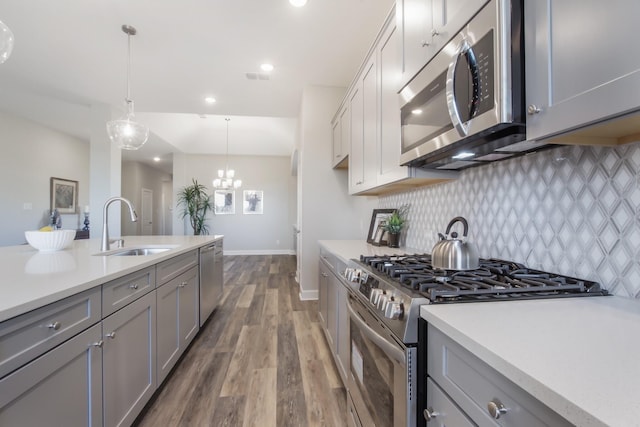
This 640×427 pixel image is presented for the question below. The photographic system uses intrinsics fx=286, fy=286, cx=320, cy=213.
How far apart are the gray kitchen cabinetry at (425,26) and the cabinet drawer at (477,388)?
1.04 m

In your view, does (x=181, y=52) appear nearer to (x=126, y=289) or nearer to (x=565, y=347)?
(x=126, y=289)

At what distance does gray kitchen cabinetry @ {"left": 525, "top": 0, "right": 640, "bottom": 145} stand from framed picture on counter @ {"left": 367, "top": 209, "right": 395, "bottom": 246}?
1.67 m

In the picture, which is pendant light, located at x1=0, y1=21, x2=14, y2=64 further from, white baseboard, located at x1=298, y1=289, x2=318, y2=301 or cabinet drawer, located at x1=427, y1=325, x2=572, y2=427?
white baseboard, located at x1=298, y1=289, x2=318, y2=301

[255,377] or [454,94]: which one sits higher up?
[454,94]

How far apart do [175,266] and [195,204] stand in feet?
19.8

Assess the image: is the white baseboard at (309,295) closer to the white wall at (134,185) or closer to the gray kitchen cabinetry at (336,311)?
the gray kitchen cabinetry at (336,311)

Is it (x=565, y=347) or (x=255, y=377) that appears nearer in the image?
(x=565, y=347)

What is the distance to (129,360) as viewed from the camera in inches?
55.1

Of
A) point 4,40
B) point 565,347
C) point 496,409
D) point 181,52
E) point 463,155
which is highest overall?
point 181,52

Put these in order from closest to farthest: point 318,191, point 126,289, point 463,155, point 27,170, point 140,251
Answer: point 463,155 → point 126,289 → point 140,251 → point 318,191 → point 27,170

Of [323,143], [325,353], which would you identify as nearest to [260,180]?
[323,143]

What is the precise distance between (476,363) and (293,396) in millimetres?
1527

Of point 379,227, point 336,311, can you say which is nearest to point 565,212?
point 336,311

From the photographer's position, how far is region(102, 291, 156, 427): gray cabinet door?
1.23m
